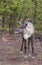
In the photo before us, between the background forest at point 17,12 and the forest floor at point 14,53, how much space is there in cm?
120

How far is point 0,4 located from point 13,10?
0.72m

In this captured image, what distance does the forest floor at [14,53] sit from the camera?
7998 millimetres

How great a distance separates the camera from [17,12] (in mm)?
12109

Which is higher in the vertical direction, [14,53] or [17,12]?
[17,12]

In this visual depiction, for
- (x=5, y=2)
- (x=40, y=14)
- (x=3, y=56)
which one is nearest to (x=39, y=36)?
(x=40, y=14)

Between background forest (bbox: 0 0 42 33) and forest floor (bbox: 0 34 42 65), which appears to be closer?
forest floor (bbox: 0 34 42 65)

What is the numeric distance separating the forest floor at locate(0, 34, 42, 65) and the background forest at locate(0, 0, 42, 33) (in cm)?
120

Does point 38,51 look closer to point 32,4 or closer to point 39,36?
point 39,36

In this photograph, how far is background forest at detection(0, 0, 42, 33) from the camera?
11.6 m

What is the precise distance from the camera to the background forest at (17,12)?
11.6 metres

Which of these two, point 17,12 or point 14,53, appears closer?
point 14,53

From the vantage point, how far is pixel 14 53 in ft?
29.3

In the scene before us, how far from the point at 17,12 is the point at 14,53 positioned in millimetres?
3559

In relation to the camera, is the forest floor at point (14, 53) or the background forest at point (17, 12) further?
the background forest at point (17, 12)
